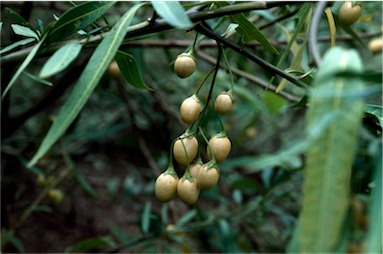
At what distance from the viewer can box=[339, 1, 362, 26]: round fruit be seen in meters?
0.74

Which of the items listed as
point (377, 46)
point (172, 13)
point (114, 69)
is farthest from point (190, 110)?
point (377, 46)

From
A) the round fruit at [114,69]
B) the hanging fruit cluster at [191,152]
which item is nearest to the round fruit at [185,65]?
the hanging fruit cluster at [191,152]

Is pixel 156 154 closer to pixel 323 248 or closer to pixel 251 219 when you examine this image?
pixel 251 219

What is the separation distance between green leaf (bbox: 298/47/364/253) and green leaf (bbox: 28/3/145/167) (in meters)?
0.17

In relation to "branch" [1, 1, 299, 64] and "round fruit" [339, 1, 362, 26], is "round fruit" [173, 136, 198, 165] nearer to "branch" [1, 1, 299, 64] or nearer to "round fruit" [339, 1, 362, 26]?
"branch" [1, 1, 299, 64]

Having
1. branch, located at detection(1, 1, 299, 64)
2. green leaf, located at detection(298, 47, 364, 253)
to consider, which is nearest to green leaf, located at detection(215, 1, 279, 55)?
branch, located at detection(1, 1, 299, 64)

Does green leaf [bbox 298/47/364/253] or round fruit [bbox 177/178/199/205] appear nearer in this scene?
green leaf [bbox 298/47/364/253]

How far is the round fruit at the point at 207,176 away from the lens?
0.56 meters

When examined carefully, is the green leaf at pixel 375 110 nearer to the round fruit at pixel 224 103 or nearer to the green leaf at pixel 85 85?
the round fruit at pixel 224 103

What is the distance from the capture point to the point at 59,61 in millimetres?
430

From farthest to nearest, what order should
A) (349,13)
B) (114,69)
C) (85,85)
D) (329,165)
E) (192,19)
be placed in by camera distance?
(114,69) → (349,13) → (192,19) → (85,85) → (329,165)

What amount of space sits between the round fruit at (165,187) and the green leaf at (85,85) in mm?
173

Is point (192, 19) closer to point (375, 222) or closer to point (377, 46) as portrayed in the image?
point (375, 222)

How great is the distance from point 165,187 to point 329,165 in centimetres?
30
